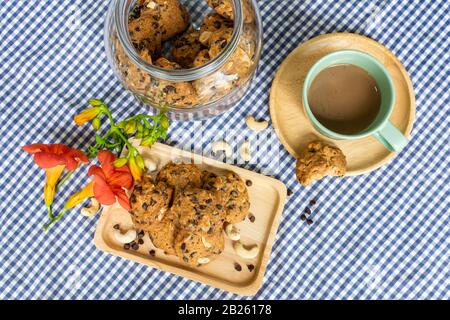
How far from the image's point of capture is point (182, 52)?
1.08 metres

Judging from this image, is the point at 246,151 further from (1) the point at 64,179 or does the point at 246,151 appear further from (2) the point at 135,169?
(1) the point at 64,179

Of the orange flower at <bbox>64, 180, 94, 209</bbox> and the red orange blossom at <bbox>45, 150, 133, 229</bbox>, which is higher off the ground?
the red orange blossom at <bbox>45, 150, 133, 229</bbox>

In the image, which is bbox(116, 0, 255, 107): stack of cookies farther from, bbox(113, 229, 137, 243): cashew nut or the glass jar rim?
bbox(113, 229, 137, 243): cashew nut

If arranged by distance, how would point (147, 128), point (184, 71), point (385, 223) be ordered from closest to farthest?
1. point (184, 71)
2. point (147, 128)
3. point (385, 223)

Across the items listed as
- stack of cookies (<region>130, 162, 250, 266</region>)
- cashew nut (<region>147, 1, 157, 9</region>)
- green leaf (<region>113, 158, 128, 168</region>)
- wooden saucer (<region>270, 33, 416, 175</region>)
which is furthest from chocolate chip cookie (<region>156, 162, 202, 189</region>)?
cashew nut (<region>147, 1, 157, 9</region>)

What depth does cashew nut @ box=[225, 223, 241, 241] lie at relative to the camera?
3.92ft

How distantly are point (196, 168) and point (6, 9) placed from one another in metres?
0.63

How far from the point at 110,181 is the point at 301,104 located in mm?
479

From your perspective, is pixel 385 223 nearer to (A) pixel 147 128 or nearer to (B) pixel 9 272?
(A) pixel 147 128

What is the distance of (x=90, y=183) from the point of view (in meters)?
1.16

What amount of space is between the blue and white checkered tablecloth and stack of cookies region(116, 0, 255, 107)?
0.21 metres

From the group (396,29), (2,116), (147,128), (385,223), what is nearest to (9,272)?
(2,116)

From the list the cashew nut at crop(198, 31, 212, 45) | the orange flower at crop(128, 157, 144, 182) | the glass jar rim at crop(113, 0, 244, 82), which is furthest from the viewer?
the orange flower at crop(128, 157, 144, 182)

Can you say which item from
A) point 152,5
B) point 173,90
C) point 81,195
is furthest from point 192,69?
point 81,195
